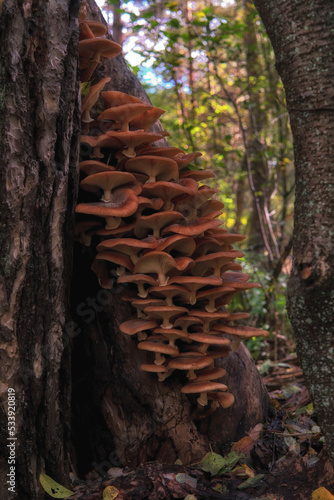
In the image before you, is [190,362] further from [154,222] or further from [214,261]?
[154,222]

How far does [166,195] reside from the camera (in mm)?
2762

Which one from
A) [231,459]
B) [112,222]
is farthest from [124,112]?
[231,459]

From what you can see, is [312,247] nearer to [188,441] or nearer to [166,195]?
[166,195]

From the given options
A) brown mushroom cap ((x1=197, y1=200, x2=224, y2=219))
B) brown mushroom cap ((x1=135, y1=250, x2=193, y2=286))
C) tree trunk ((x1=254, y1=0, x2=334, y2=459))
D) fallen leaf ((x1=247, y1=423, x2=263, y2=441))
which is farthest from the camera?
fallen leaf ((x1=247, y1=423, x2=263, y2=441))

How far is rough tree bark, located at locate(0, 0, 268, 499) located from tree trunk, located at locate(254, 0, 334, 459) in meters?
1.16

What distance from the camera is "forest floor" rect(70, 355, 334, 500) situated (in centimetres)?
247

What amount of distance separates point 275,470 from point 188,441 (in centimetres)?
62

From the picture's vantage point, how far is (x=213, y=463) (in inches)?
110

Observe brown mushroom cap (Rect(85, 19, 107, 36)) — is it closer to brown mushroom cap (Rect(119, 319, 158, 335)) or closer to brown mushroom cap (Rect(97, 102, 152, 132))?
brown mushroom cap (Rect(97, 102, 152, 132))

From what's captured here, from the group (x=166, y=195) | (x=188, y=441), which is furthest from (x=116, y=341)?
(x=166, y=195)

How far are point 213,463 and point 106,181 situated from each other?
2.05 metres

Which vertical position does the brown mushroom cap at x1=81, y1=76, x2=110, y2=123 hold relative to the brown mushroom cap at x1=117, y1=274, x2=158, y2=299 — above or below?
above

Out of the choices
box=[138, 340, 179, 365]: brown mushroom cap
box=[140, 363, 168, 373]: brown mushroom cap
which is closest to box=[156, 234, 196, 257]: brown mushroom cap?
box=[138, 340, 179, 365]: brown mushroom cap

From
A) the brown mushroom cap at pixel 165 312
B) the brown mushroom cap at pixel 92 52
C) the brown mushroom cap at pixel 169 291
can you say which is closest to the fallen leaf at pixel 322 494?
the brown mushroom cap at pixel 165 312
